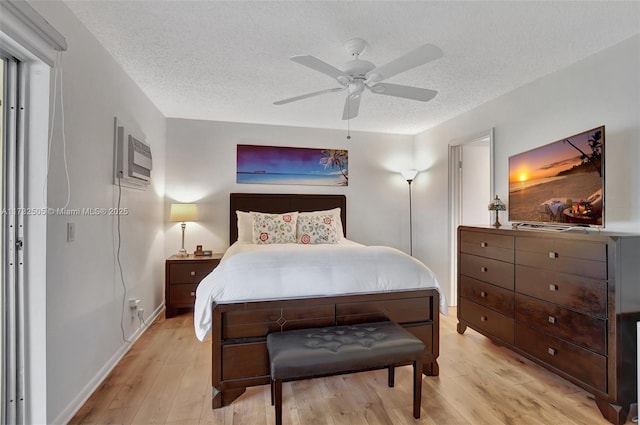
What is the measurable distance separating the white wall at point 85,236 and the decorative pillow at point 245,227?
1.17m

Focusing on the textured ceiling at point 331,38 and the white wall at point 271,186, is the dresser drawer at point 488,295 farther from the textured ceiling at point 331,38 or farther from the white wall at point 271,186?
the textured ceiling at point 331,38

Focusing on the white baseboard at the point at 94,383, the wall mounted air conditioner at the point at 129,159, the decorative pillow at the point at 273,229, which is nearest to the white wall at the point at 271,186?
the decorative pillow at the point at 273,229

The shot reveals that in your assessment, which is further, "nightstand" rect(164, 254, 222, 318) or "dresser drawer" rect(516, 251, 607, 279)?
"nightstand" rect(164, 254, 222, 318)

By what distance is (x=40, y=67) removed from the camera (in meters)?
1.53

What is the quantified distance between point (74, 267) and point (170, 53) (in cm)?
162

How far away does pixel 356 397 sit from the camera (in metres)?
1.96

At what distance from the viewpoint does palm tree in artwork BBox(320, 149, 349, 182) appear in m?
4.34

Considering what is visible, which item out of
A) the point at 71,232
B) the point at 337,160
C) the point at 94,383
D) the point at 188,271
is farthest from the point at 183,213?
the point at 337,160

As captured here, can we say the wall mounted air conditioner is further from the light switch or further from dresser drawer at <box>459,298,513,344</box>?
dresser drawer at <box>459,298,513,344</box>

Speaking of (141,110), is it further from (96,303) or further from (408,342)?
(408,342)

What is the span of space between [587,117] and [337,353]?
2.48 metres

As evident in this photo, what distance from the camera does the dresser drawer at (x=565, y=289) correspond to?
70.9 inches

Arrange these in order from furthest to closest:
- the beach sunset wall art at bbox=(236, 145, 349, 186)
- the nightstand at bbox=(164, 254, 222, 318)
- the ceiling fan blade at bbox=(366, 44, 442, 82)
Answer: the beach sunset wall art at bbox=(236, 145, 349, 186)
the nightstand at bbox=(164, 254, 222, 318)
the ceiling fan blade at bbox=(366, 44, 442, 82)

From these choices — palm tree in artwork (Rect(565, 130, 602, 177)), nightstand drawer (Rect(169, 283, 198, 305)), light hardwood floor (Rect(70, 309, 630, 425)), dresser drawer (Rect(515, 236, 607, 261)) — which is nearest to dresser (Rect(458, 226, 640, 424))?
dresser drawer (Rect(515, 236, 607, 261))
